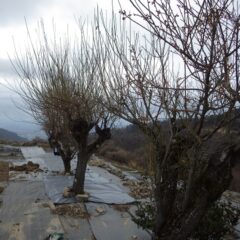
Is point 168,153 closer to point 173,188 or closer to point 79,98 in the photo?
point 173,188

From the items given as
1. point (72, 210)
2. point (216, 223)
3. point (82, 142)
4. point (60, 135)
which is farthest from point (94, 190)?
point (216, 223)

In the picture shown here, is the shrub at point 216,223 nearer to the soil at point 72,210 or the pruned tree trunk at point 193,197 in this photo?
the pruned tree trunk at point 193,197

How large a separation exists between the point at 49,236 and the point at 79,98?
11.9 feet

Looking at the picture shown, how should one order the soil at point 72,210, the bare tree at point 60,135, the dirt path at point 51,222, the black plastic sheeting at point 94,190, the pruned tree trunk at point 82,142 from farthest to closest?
the bare tree at point 60,135 < the pruned tree trunk at point 82,142 < the black plastic sheeting at point 94,190 < the soil at point 72,210 < the dirt path at point 51,222

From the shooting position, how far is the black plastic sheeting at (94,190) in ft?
28.6

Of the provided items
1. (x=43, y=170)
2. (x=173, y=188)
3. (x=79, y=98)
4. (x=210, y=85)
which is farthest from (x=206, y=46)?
(x=43, y=170)

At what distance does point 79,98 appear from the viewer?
9344 mm

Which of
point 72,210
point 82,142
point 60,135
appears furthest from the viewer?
point 60,135

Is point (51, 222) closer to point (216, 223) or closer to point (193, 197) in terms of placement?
point (216, 223)

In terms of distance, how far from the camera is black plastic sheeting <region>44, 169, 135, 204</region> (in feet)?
28.6

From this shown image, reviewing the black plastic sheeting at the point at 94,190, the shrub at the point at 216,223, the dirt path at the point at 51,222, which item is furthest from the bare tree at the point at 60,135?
the shrub at the point at 216,223

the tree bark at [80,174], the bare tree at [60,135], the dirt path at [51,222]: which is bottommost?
the dirt path at [51,222]

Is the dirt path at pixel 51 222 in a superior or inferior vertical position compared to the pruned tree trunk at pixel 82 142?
inferior

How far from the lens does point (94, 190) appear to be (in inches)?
382
